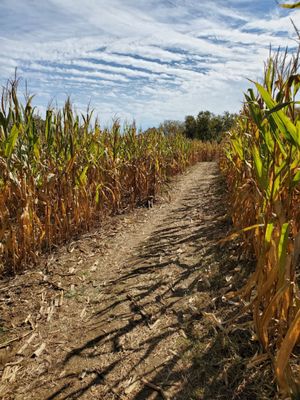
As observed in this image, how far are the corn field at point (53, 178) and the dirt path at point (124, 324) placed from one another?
33 centimetres

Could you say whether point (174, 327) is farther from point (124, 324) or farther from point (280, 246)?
point (280, 246)

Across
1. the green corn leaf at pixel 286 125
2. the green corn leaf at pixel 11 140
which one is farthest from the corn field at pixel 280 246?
the green corn leaf at pixel 11 140

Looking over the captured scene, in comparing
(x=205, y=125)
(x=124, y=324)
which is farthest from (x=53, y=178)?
(x=205, y=125)

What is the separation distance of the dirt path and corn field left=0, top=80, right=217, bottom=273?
1.09 ft

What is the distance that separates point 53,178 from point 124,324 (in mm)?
2020

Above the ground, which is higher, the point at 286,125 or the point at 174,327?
the point at 286,125

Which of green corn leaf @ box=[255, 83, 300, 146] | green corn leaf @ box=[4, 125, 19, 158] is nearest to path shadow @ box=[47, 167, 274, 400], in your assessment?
green corn leaf @ box=[255, 83, 300, 146]

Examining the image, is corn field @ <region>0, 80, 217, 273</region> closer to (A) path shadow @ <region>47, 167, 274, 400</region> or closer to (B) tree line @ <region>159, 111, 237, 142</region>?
(A) path shadow @ <region>47, 167, 274, 400</region>

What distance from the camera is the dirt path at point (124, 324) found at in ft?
6.57

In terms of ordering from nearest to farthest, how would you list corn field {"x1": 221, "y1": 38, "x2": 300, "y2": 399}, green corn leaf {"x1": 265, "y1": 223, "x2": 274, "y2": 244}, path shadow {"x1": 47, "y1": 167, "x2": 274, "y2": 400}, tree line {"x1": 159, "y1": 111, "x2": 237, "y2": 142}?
corn field {"x1": 221, "y1": 38, "x2": 300, "y2": 399}, green corn leaf {"x1": 265, "y1": 223, "x2": 274, "y2": 244}, path shadow {"x1": 47, "y1": 167, "x2": 274, "y2": 400}, tree line {"x1": 159, "y1": 111, "x2": 237, "y2": 142}

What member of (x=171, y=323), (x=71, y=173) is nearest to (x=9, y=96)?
(x=71, y=173)

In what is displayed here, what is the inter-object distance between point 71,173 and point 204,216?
2381mm

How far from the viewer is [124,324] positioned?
261 centimetres

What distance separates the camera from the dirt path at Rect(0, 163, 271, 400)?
2.00m
